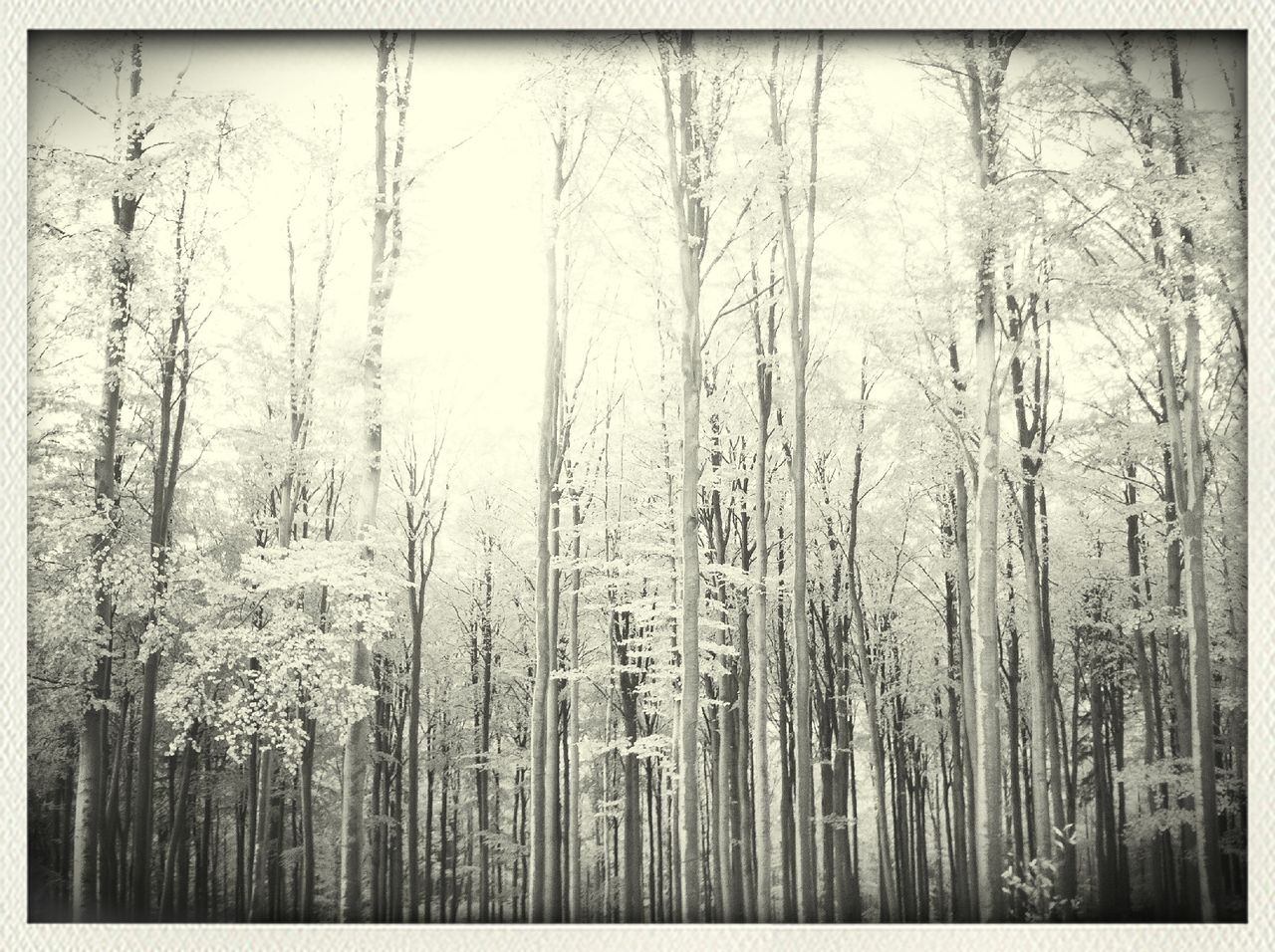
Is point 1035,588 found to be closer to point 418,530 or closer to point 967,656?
point 967,656

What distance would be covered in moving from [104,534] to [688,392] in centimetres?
276

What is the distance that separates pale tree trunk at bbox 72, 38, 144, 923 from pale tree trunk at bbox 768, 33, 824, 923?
3.00 m

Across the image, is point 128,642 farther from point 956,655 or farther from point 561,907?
point 956,655

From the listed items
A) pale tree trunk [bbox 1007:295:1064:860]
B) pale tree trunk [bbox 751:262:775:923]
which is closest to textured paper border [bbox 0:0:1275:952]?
pale tree trunk [bbox 1007:295:1064:860]

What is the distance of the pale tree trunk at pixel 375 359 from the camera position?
11.7 ft

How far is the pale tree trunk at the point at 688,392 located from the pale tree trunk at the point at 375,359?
1267mm

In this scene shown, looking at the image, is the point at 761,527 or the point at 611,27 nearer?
→ the point at 611,27

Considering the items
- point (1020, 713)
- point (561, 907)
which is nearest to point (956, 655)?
point (1020, 713)

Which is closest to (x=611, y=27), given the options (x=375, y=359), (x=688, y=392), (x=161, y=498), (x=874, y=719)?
(x=688, y=392)

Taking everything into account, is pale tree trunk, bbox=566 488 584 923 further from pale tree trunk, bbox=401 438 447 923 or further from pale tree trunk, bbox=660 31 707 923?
pale tree trunk, bbox=401 438 447 923

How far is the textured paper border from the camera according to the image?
325cm

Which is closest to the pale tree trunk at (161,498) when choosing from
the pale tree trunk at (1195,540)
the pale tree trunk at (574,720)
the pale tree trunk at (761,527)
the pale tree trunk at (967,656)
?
the pale tree trunk at (574,720)

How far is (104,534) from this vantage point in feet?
11.6

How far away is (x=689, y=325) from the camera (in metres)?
3.87
